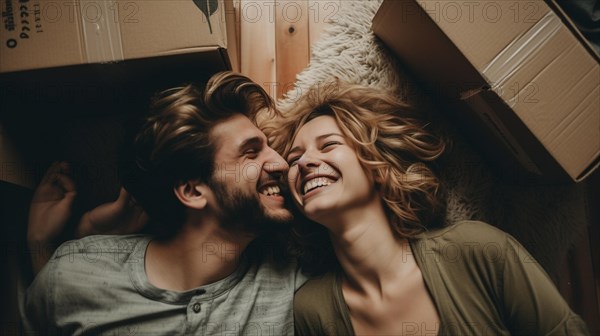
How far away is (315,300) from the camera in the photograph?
117 centimetres

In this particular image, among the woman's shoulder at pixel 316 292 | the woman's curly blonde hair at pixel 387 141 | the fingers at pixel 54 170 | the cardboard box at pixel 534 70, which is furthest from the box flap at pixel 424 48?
the fingers at pixel 54 170

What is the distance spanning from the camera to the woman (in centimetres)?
104

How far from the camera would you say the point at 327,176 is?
1.10 meters

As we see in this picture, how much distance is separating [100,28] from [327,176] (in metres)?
0.60

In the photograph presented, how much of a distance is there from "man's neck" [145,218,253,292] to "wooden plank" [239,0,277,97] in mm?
521

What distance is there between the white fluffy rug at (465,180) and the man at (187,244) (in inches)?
10.9

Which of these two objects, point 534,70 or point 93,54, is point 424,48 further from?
point 93,54

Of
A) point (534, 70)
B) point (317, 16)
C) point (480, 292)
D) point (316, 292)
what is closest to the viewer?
point (534, 70)

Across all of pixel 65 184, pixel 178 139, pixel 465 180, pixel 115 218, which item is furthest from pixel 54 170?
pixel 465 180

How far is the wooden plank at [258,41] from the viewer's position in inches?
57.6

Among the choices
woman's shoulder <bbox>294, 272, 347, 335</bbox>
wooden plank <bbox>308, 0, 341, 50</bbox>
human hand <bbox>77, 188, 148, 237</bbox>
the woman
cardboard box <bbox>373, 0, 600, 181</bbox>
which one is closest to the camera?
cardboard box <bbox>373, 0, 600, 181</bbox>

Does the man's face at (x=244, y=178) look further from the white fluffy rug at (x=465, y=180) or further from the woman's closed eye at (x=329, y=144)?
the white fluffy rug at (x=465, y=180)

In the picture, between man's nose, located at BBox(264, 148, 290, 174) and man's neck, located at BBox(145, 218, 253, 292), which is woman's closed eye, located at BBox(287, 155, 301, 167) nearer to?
man's nose, located at BBox(264, 148, 290, 174)

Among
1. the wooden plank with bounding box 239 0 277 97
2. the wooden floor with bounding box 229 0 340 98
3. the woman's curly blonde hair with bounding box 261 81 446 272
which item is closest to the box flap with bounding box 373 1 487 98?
the woman's curly blonde hair with bounding box 261 81 446 272
